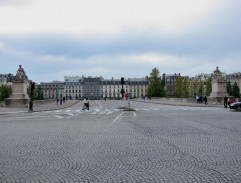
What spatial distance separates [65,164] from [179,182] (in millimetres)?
3166

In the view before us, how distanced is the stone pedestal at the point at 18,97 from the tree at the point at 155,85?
199 feet

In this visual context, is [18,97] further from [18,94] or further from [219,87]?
[219,87]

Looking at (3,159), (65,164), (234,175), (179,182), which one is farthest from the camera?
→ (3,159)

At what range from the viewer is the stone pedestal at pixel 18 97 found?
4459cm

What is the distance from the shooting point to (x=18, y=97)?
45.0m

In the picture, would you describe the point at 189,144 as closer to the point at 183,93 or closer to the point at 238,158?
the point at 238,158

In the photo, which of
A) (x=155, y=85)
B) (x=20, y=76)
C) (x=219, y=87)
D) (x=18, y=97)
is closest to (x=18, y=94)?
(x=18, y=97)

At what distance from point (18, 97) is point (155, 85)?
208 feet

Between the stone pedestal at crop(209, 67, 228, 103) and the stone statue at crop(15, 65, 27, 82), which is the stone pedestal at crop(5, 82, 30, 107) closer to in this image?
the stone statue at crop(15, 65, 27, 82)

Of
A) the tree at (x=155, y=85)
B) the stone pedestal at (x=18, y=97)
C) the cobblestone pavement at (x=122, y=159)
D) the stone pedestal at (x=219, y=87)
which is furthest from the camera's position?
the tree at (x=155, y=85)

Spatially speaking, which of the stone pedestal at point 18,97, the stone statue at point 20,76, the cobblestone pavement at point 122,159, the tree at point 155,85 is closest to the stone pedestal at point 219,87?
the stone pedestal at point 18,97

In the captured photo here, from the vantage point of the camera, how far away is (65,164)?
8.27m

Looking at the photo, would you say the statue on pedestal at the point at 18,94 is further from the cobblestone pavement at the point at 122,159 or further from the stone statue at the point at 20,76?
the cobblestone pavement at the point at 122,159

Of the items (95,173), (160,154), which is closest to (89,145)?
(160,154)
